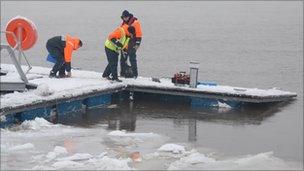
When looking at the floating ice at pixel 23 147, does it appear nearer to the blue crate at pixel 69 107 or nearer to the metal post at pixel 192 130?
the blue crate at pixel 69 107

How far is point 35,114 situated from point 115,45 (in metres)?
2.98

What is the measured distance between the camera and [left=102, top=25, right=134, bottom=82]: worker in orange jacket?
14.9m

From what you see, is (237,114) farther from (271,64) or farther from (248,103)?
(271,64)

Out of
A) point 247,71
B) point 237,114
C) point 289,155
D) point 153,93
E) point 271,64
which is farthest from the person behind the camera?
point 271,64

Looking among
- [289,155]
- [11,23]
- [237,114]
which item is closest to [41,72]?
[11,23]

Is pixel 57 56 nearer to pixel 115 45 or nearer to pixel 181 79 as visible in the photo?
pixel 115 45

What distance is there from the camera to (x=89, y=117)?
13500 millimetres

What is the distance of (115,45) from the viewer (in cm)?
1493

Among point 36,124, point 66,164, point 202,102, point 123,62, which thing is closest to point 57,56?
point 123,62

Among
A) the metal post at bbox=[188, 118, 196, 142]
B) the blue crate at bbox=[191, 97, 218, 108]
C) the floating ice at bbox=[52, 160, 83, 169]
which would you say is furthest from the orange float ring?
the floating ice at bbox=[52, 160, 83, 169]

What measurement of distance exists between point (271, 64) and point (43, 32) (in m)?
17.3

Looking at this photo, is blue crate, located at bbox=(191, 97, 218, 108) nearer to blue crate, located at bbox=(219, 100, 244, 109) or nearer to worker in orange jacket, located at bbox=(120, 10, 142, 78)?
blue crate, located at bbox=(219, 100, 244, 109)

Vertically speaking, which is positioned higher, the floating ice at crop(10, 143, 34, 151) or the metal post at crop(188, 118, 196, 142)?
the floating ice at crop(10, 143, 34, 151)

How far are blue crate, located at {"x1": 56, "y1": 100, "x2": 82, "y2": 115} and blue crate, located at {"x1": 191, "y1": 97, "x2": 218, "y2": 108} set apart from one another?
2564 millimetres
